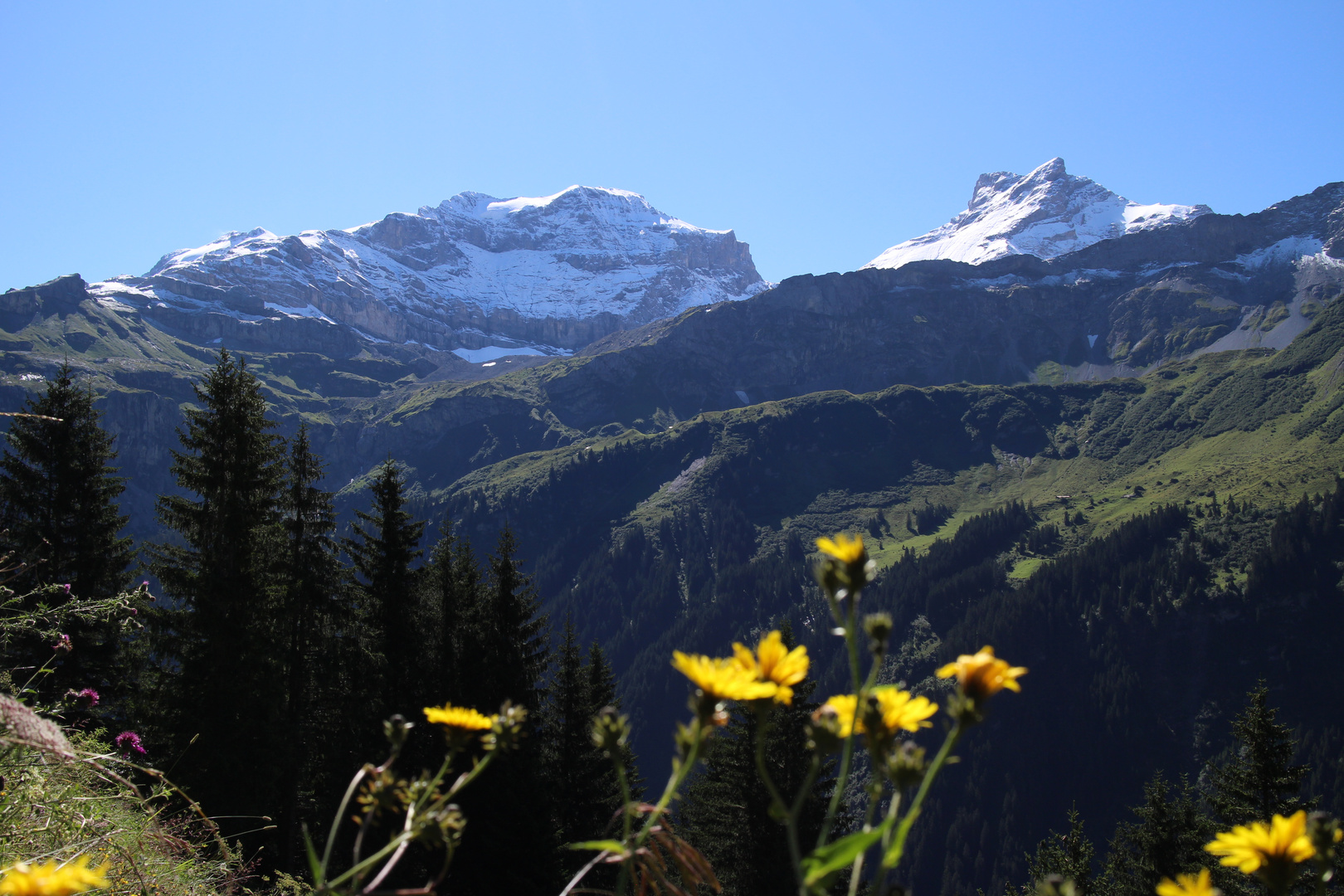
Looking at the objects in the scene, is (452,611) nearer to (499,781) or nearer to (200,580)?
(499,781)

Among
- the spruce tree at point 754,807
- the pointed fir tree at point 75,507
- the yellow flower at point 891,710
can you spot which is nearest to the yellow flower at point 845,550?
the yellow flower at point 891,710

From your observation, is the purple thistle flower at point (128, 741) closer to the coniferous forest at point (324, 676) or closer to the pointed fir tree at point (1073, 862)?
the coniferous forest at point (324, 676)

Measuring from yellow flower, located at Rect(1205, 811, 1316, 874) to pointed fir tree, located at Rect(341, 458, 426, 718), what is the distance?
64.7 ft

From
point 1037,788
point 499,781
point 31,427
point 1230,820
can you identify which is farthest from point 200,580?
point 1037,788

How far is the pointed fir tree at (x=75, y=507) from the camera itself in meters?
19.7

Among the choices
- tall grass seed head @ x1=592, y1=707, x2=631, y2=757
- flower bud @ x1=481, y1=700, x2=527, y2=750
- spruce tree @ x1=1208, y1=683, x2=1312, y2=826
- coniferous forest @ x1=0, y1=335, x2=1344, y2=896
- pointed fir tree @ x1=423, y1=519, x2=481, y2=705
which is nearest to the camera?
tall grass seed head @ x1=592, y1=707, x2=631, y2=757

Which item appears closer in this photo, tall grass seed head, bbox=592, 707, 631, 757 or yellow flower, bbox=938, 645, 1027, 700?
yellow flower, bbox=938, 645, 1027, 700

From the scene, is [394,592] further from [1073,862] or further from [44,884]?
[1073,862]

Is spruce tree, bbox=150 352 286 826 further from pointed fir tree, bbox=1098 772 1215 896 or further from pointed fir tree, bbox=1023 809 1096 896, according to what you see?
pointed fir tree, bbox=1023 809 1096 896

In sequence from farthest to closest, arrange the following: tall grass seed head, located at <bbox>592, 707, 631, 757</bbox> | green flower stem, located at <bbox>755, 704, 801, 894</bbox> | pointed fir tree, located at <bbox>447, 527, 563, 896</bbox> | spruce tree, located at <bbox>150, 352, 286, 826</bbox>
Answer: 1. pointed fir tree, located at <bbox>447, 527, 563, 896</bbox>
2. spruce tree, located at <bbox>150, 352, 286, 826</bbox>
3. tall grass seed head, located at <bbox>592, 707, 631, 757</bbox>
4. green flower stem, located at <bbox>755, 704, 801, 894</bbox>

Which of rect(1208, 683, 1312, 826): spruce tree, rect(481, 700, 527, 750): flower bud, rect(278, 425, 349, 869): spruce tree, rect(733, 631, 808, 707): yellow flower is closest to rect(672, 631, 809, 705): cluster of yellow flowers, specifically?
rect(733, 631, 808, 707): yellow flower

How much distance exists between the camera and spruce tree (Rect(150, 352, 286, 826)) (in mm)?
15891

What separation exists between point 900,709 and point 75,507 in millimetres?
26095

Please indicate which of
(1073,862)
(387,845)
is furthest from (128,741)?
(1073,862)
